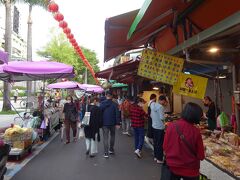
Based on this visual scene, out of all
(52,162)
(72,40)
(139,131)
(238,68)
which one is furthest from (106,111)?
(72,40)

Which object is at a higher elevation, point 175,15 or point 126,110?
point 175,15

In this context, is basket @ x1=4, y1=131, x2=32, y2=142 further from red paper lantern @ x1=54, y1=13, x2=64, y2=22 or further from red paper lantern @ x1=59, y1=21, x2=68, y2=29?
red paper lantern @ x1=59, y1=21, x2=68, y2=29

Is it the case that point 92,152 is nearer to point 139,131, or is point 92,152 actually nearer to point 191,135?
point 139,131

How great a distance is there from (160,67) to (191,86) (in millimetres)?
761

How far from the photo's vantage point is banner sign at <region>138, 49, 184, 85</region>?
20.3ft

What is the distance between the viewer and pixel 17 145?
384 inches

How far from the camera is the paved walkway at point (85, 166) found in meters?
7.79

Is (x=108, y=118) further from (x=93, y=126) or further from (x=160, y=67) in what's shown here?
(x=160, y=67)

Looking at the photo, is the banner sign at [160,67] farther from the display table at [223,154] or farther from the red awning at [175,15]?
the display table at [223,154]

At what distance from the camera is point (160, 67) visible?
6.36 meters

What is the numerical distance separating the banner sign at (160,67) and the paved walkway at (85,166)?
2612 millimetres

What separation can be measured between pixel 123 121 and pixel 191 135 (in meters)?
12.7

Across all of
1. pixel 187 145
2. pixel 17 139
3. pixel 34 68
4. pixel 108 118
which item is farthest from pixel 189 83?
pixel 34 68

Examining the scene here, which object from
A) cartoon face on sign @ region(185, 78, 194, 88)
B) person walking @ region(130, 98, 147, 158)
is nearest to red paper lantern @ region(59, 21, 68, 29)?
person walking @ region(130, 98, 147, 158)
